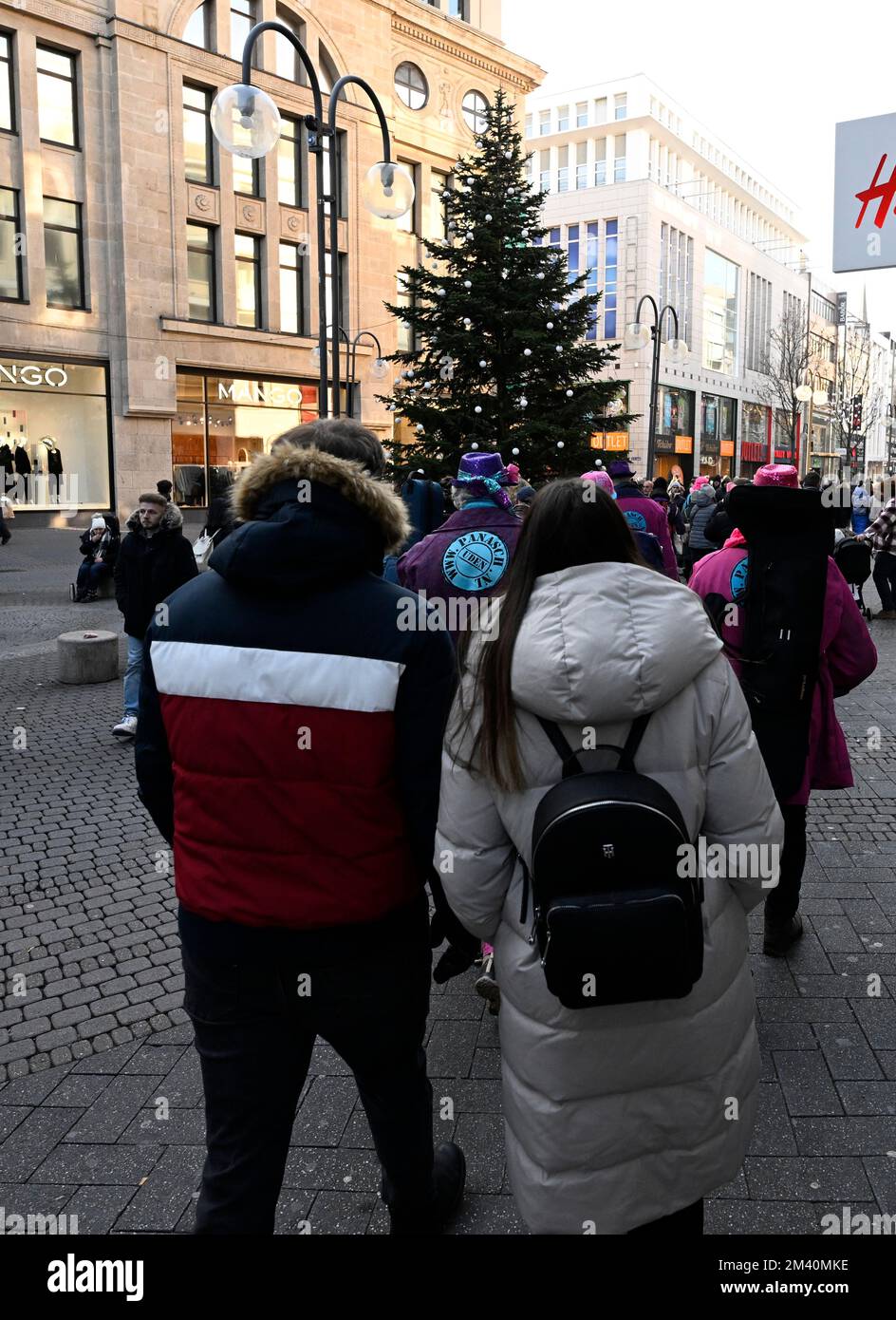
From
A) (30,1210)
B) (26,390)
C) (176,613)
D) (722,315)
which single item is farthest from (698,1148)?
(722,315)

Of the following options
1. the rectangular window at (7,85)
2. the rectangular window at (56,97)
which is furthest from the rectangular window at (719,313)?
the rectangular window at (7,85)

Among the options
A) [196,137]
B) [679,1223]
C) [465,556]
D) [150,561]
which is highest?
[196,137]

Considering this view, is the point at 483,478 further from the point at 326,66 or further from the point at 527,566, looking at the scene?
the point at 326,66

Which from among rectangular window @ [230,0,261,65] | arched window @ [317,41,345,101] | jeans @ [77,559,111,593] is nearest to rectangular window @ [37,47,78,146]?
rectangular window @ [230,0,261,65]

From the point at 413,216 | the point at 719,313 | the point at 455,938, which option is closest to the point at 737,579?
the point at 455,938

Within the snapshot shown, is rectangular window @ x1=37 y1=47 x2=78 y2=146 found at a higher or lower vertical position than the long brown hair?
higher

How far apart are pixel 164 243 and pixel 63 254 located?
2863 millimetres

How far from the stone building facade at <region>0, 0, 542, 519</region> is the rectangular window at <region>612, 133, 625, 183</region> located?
32.7m

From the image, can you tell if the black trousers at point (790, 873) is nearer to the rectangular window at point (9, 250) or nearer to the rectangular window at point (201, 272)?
the rectangular window at point (9, 250)

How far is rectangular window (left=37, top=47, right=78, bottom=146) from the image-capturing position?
85.3 ft

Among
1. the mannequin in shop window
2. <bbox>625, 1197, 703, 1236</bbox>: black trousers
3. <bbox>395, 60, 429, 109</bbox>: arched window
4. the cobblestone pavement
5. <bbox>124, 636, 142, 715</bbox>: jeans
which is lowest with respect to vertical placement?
the cobblestone pavement

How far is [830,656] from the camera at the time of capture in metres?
3.96

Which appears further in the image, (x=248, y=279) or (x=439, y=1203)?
(x=248, y=279)

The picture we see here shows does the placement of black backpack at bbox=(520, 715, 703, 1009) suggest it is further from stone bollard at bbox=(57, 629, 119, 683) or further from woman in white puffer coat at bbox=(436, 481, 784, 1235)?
stone bollard at bbox=(57, 629, 119, 683)
